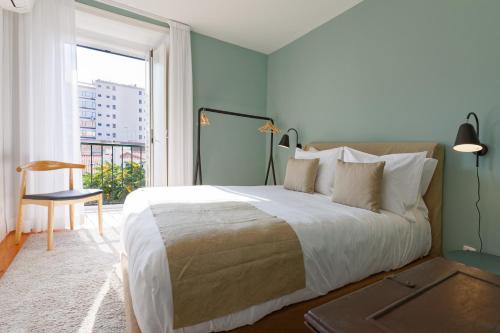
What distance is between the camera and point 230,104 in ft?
12.6

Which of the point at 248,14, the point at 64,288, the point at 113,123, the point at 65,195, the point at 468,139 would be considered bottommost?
the point at 64,288

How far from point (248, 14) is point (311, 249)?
2.91 meters

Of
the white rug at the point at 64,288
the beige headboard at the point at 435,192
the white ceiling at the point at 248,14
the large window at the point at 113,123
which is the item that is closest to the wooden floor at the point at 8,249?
the white rug at the point at 64,288

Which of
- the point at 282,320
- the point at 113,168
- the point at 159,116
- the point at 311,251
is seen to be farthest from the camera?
the point at 113,168

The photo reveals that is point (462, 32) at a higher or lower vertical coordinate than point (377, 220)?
higher

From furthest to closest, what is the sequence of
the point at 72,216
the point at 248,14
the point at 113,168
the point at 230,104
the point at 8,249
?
the point at 113,168 < the point at 230,104 < the point at 248,14 < the point at 72,216 < the point at 8,249

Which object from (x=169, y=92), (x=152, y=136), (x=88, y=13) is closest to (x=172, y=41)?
(x=169, y=92)

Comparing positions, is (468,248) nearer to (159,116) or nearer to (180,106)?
(180,106)

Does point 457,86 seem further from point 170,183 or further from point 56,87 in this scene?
point 56,87

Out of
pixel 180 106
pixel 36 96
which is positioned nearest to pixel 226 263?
pixel 180 106

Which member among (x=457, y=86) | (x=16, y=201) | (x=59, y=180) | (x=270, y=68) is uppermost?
(x=270, y=68)

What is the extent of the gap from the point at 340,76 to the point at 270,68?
1522mm

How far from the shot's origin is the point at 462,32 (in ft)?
6.16

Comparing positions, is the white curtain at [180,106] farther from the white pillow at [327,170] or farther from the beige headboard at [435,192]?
the beige headboard at [435,192]
